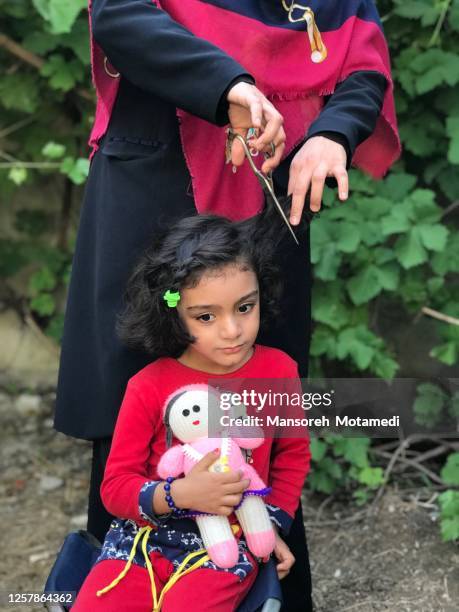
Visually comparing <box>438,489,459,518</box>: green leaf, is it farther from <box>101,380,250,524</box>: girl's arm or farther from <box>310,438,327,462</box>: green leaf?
<box>101,380,250,524</box>: girl's arm

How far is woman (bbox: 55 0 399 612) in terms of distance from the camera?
5.22 feet

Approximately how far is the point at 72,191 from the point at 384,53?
200 centimetres

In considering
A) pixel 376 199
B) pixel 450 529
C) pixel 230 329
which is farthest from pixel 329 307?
pixel 230 329

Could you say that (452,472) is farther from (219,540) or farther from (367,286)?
(219,540)

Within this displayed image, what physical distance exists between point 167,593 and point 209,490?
7.8 inches

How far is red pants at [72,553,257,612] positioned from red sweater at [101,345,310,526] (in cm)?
10

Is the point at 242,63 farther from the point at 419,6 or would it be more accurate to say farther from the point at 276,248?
the point at 419,6

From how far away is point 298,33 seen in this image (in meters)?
1.73

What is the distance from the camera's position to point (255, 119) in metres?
1.48

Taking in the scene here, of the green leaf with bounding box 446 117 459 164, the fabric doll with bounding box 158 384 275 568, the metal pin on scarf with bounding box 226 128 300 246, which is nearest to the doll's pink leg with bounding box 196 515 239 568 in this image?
the fabric doll with bounding box 158 384 275 568

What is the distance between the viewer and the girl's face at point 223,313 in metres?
1.60

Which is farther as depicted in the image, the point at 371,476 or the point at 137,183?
the point at 371,476

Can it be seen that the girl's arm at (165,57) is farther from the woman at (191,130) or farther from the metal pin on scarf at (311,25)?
the metal pin on scarf at (311,25)

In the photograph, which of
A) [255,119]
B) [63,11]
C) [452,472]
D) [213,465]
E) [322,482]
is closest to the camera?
[255,119]
